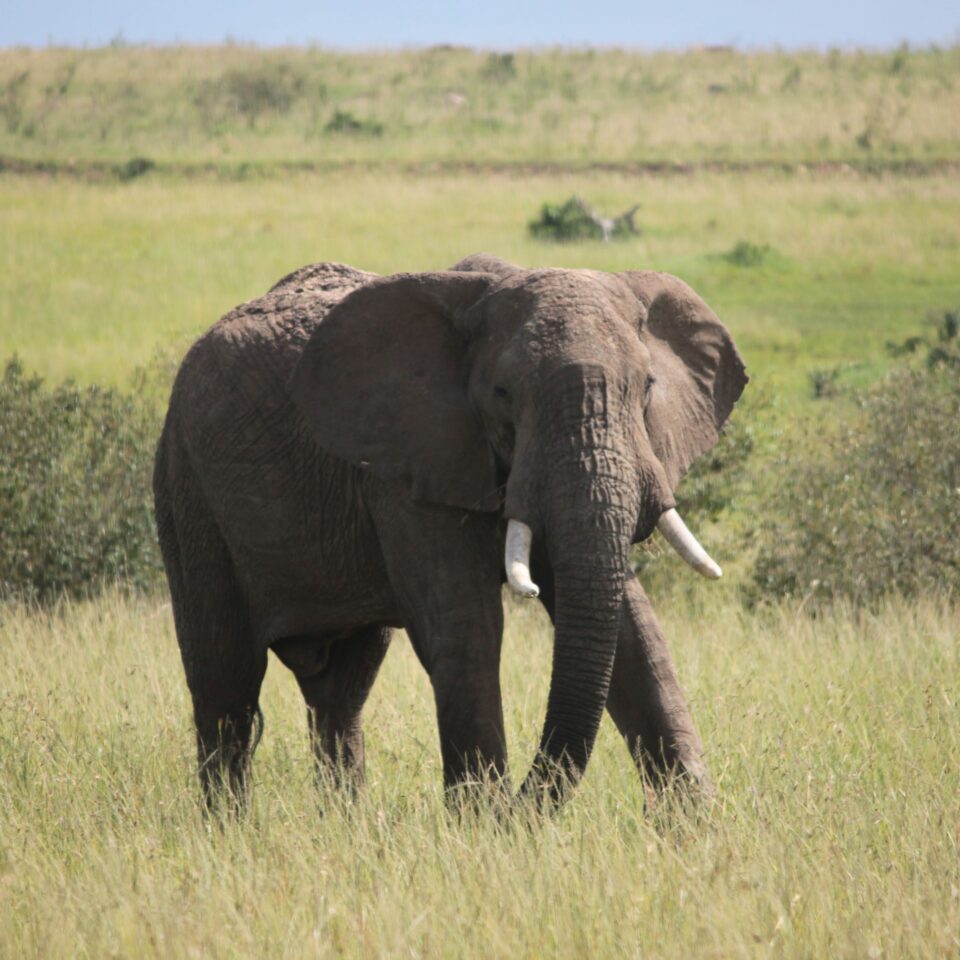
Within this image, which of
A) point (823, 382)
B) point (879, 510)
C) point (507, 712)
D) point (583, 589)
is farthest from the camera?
point (823, 382)

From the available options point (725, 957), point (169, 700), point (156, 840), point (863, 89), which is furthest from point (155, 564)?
point (863, 89)

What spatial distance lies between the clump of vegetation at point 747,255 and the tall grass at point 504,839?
63.6 feet

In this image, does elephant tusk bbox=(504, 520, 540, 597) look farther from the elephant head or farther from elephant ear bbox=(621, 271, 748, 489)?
elephant ear bbox=(621, 271, 748, 489)

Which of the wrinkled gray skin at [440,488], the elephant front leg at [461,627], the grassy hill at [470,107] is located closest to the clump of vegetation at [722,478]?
Result: the wrinkled gray skin at [440,488]

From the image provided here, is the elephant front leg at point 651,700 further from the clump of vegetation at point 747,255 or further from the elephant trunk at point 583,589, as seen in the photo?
the clump of vegetation at point 747,255

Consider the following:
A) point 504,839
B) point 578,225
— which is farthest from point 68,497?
point 578,225

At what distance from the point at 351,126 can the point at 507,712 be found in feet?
125

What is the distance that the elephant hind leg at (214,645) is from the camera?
6789mm

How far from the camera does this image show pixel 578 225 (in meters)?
29.3

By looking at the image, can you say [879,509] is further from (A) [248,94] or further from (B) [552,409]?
(A) [248,94]

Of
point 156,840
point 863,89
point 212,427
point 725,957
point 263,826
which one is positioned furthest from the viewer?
point 863,89

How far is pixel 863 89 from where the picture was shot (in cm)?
5062

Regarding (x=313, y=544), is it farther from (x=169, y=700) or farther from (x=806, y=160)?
(x=806, y=160)

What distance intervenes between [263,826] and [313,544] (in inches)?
40.8
